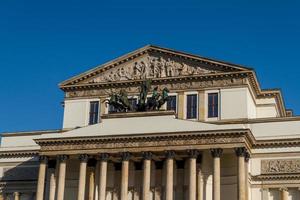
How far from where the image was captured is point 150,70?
52.7 meters

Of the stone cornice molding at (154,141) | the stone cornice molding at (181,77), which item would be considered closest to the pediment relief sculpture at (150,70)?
the stone cornice molding at (181,77)

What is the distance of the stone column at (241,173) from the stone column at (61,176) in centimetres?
1345

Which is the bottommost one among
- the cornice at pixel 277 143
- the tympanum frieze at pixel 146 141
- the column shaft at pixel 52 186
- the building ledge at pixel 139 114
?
the column shaft at pixel 52 186

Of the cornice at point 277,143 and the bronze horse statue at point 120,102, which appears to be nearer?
the cornice at point 277,143

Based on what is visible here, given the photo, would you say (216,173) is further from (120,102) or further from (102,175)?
(120,102)

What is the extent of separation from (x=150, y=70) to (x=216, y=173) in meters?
13.5

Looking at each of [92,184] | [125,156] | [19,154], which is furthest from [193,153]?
[19,154]

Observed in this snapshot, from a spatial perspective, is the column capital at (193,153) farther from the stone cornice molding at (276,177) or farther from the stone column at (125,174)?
the stone cornice molding at (276,177)

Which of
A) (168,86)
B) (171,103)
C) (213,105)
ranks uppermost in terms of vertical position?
(168,86)

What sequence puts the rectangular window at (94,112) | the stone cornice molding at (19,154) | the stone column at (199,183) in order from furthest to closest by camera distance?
the stone cornice molding at (19,154), the rectangular window at (94,112), the stone column at (199,183)

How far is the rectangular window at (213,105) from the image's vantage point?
165 ft

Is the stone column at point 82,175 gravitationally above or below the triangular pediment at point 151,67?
below

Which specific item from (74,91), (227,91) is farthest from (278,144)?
(74,91)

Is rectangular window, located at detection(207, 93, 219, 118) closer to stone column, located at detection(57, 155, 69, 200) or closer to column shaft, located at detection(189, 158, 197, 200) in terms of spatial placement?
column shaft, located at detection(189, 158, 197, 200)
